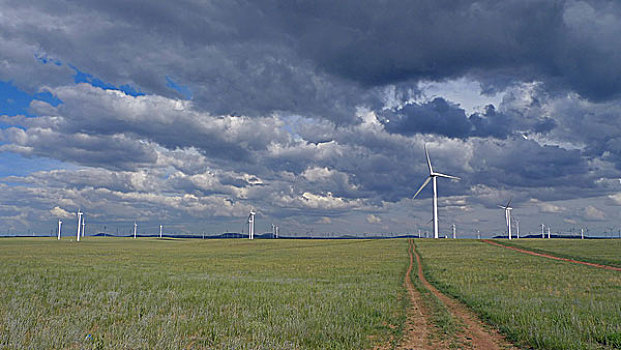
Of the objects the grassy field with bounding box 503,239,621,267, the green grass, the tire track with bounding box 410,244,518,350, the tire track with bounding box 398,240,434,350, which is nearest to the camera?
the tire track with bounding box 410,244,518,350

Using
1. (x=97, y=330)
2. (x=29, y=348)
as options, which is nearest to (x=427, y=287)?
(x=97, y=330)

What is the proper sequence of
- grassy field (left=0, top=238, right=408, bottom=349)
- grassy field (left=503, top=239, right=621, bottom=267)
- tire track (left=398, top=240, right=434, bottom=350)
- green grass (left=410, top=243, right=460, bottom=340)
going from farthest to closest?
1. grassy field (left=503, top=239, right=621, bottom=267)
2. green grass (left=410, top=243, right=460, bottom=340)
3. tire track (left=398, top=240, right=434, bottom=350)
4. grassy field (left=0, top=238, right=408, bottom=349)

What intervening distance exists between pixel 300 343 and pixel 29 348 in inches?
349

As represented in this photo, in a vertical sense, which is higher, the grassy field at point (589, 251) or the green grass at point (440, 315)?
the green grass at point (440, 315)

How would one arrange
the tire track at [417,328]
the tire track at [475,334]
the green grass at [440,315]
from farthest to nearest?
the green grass at [440,315] < the tire track at [417,328] < the tire track at [475,334]

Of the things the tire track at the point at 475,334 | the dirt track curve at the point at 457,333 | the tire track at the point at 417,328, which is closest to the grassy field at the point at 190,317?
the tire track at the point at 417,328

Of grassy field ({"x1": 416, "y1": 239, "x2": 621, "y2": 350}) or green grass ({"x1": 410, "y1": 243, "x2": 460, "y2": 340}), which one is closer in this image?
grassy field ({"x1": 416, "y1": 239, "x2": 621, "y2": 350})

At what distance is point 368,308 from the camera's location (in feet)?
66.5

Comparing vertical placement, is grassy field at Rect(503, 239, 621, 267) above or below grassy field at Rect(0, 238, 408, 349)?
below

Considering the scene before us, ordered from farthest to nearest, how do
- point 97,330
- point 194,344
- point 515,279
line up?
point 515,279, point 97,330, point 194,344

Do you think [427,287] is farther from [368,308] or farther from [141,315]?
[141,315]

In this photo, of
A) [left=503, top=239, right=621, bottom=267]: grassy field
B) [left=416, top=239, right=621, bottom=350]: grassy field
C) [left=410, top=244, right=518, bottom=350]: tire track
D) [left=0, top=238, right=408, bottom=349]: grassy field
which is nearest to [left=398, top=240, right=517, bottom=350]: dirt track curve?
[left=410, top=244, right=518, bottom=350]: tire track

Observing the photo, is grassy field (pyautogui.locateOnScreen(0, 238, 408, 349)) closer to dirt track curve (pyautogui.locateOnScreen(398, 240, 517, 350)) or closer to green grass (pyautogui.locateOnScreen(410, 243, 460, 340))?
dirt track curve (pyautogui.locateOnScreen(398, 240, 517, 350))

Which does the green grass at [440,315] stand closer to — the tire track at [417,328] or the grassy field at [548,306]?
the tire track at [417,328]
